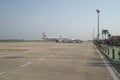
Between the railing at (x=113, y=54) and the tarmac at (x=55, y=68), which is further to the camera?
the railing at (x=113, y=54)

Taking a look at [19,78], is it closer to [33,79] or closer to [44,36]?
[33,79]

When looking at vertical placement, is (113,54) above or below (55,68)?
above

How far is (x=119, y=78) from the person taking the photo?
12469mm

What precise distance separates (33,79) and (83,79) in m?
2.06

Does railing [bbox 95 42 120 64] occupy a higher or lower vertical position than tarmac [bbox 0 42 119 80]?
higher

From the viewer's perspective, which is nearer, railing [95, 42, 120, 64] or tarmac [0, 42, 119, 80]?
tarmac [0, 42, 119, 80]

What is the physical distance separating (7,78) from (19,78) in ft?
1.61

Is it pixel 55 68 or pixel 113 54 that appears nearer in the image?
pixel 55 68

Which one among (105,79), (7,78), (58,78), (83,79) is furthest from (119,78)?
(7,78)

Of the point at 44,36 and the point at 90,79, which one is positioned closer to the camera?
the point at 90,79

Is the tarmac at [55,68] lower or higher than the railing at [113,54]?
lower

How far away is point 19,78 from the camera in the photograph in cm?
1214

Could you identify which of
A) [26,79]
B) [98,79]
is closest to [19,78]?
[26,79]

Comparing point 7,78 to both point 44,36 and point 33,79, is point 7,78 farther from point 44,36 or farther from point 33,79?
point 44,36
